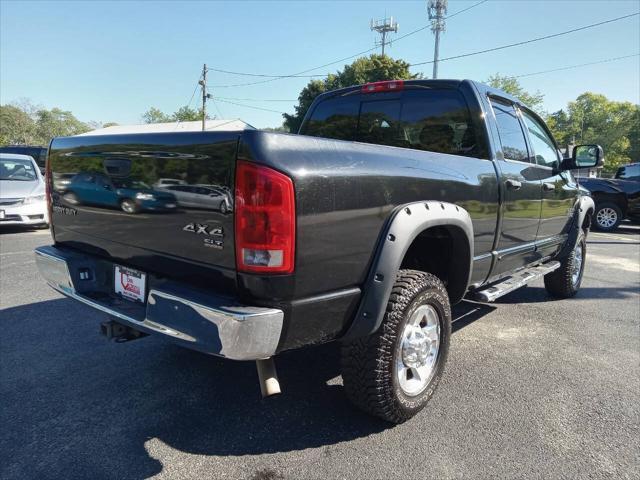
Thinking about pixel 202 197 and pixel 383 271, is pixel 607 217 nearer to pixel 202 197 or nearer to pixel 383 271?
pixel 383 271

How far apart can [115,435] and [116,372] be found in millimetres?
771

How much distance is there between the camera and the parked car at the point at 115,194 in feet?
6.68

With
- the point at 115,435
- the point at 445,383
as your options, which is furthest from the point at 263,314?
the point at 445,383

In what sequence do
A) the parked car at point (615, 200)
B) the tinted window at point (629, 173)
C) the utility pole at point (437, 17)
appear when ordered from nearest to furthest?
the parked car at point (615, 200)
the tinted window at point (629, 173)
the utility pole at point (437, 17)

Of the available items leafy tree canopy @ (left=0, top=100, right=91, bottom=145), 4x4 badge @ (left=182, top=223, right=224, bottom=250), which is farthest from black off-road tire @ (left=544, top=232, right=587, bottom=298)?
leafy tree canopy @ (left=0, top=100, right=91, bottom=145)

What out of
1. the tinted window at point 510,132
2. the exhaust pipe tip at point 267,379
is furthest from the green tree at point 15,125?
the exhaust pipe tip at point 267,379

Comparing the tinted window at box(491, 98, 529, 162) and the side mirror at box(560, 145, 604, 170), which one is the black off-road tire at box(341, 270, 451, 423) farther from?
the side mirror at box(560, 145, 604, 170)

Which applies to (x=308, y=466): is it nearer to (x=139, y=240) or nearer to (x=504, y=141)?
(x=139, y=240)

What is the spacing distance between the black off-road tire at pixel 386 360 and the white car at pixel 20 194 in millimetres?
8332

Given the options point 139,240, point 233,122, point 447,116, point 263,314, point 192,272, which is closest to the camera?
point 263,314

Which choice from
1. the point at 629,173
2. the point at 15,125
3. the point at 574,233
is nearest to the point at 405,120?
the point at 574,233

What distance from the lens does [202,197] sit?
6.06ft

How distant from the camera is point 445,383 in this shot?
2.96 metres

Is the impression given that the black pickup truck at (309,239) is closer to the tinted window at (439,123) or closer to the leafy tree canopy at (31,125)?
the tinted window at (439,123)
